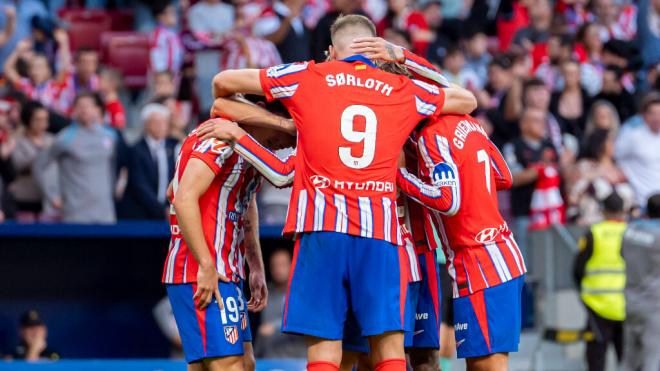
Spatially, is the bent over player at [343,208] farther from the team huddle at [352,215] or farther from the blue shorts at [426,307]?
the blue shorts at [426,307]

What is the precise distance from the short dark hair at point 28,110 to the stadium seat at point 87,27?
487cm

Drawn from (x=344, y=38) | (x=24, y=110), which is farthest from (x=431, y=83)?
(x=24, y=110)

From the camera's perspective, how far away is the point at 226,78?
23.2ft

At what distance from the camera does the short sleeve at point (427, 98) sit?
23.2ft

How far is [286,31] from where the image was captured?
49.1 ft

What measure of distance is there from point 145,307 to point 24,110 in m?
2.47

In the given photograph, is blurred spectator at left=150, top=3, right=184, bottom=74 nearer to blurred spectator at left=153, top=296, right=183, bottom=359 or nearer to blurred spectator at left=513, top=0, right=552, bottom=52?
A: blurred spectator at left=153, top=296, right=183, bottom=359

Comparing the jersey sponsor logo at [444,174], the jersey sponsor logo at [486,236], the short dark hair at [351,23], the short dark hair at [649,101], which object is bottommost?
the jersey sponsor logo at [486,236]

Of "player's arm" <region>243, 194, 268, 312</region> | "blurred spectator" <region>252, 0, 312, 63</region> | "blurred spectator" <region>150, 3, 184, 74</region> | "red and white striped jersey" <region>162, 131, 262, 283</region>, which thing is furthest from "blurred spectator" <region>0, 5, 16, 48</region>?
"red and white striped jersey" <region>162, 131, 262, 283</region>

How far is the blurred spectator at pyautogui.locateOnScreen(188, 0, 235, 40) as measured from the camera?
1669 centimetres

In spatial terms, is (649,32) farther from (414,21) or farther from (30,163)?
(30,163)

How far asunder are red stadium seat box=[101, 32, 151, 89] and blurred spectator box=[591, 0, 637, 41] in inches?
256

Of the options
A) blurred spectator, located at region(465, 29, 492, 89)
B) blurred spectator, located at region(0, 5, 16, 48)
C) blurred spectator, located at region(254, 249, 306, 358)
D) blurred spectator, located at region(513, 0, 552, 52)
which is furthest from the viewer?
blurred spectator, located at region(513, 0, 552, 52)

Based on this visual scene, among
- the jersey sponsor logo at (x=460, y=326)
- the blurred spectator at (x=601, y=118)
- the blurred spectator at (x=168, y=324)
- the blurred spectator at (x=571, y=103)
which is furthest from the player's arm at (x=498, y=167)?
the blurred spectator at (x=571, y=103)
